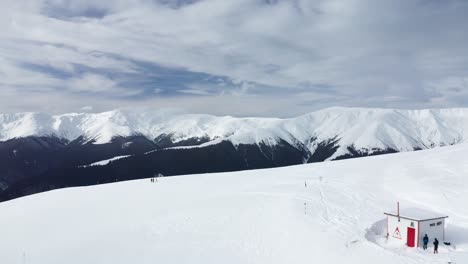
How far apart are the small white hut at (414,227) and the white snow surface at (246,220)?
36.3 inches

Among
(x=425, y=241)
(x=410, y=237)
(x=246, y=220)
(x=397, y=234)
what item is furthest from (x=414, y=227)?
(x=246, y=220)

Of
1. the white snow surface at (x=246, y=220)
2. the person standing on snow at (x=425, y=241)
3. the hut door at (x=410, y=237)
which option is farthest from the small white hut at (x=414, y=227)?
the white snow surface at (x=246, y=220)

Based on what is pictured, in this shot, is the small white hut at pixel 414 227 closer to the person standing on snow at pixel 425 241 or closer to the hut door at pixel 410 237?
the hut door at pixel 410 237

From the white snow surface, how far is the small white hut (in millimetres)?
921

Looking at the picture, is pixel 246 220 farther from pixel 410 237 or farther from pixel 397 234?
pixel 410 237

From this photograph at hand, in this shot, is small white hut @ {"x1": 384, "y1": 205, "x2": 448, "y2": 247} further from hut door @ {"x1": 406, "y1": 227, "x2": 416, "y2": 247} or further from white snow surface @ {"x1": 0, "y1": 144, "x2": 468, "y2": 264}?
white snow surface @ {"x1": 0, "y1": 144, "x2": 468, "y2": 264}

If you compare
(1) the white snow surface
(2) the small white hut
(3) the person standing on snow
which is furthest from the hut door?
(1) the white snow surface

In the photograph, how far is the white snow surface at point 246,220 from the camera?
78.4 feet

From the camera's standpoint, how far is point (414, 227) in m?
24.5

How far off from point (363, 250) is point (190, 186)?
93.1 feet

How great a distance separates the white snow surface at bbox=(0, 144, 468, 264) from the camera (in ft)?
78.4

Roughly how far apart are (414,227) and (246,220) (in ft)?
39.7

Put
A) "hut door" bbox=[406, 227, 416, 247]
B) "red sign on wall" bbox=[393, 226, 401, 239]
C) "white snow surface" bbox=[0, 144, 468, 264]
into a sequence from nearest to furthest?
"white snow surface" bbox=[0, 144, 468, 264] < "hut door" bbox=[406, 227, 416, 247] < "red sign on wall" bbox=[393, 226, 401, 239]

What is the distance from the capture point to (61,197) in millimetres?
46344
